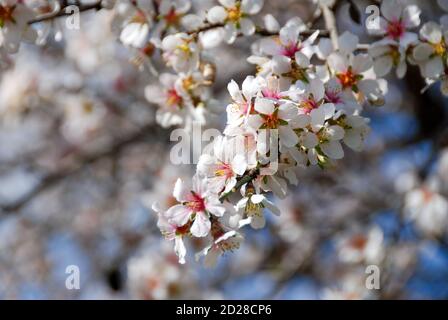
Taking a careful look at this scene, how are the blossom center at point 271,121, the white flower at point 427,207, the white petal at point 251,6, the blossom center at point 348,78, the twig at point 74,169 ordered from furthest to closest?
the twig at point 74,169 → the white flower at point 427,207 → the white petal at point 251,6 → the blossom center at point 348,78 → the blossom center at point 271,121

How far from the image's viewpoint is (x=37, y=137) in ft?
16.3

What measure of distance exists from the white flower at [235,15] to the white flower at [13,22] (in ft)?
1.67

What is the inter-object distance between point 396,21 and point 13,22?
1.03 metres

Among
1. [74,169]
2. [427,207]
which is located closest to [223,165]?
[427,207]

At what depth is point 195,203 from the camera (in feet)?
4.71

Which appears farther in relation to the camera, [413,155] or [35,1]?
[413,155]

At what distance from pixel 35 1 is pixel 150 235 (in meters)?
2.30

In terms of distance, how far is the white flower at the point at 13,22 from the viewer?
1865 millimetres

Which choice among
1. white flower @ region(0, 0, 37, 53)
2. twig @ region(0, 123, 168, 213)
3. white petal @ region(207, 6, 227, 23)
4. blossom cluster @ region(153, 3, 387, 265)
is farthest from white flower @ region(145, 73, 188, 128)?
twig @ region(0, 123, 168, 213)

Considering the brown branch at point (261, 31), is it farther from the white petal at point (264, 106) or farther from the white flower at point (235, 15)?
the white petal at point (264, 106)

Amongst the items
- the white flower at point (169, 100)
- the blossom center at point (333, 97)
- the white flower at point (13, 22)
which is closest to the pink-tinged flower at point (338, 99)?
the blossom center at point (333, 97)

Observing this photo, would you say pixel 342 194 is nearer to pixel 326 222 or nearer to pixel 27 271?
pixel 326 222

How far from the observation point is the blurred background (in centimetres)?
311
